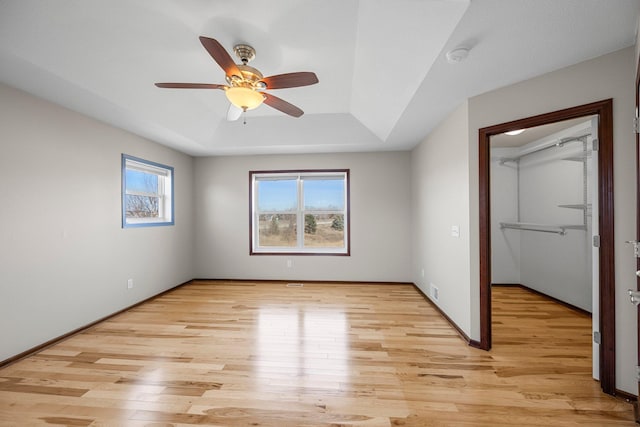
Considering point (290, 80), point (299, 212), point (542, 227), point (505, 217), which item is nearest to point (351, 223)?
point (299, 212)

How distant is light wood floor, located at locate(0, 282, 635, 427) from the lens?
170 cm

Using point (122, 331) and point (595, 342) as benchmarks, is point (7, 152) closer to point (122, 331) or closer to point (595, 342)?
point (122, 331)

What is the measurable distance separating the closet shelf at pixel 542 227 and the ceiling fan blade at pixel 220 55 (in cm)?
442

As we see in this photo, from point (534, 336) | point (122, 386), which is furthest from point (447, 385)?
point (122, 386)

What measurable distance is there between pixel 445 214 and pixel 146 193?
13.8 ft

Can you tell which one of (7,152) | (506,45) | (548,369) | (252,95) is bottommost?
(548,369)

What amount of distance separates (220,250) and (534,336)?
472 centimetres

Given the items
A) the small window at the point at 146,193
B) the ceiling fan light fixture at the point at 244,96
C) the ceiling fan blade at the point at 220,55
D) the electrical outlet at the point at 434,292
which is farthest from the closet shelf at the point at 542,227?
the small window at the point at 146,193

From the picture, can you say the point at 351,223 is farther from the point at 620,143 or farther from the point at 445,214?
the point at 620,143

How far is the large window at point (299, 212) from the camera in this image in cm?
498

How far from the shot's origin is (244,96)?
2104 millimetres

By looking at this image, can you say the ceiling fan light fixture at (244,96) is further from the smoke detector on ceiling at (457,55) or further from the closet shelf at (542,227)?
the closet shelf at (542,227)

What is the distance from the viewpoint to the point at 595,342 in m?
2.00

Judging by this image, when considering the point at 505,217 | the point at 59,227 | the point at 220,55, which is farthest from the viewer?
the point at 505,217
